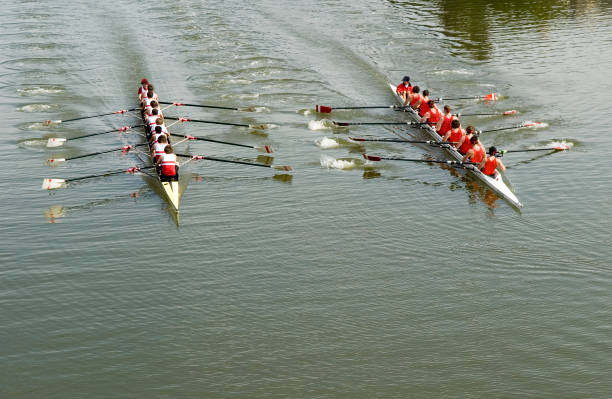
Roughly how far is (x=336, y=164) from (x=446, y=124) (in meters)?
4.50

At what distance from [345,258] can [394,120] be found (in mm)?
11320

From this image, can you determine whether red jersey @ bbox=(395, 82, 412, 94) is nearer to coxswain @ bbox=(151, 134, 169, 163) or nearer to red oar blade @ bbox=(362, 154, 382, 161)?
red oar blade @ bbox=(362, 154, 382, 161)

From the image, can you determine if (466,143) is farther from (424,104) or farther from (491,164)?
(424,104)

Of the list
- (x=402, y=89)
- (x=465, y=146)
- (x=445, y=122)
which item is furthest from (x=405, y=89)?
(x=465, y=146)

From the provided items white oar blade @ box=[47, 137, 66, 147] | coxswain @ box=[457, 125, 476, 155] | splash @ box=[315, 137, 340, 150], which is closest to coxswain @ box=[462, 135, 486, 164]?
coxswain @ box=[457, 125, 476, 155]

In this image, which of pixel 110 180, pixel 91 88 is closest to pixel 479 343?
pixel 110 180

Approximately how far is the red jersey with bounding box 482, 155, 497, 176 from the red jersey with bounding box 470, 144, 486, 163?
1.60ft

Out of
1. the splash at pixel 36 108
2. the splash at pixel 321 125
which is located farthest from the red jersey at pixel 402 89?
the splash at pixel 36 108

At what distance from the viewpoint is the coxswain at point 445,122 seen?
23.8 m

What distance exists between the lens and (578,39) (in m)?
37.1

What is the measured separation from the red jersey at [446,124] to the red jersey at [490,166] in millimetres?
3754

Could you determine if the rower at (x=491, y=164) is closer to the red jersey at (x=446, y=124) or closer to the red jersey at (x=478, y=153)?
the red jersey at (x=478, y=153)

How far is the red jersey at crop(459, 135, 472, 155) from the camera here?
855 inches

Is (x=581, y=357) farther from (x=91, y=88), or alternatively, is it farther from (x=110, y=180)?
(x=91, y=88)
